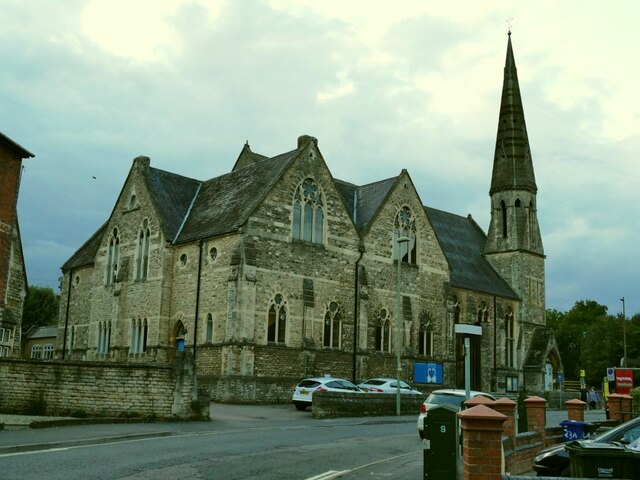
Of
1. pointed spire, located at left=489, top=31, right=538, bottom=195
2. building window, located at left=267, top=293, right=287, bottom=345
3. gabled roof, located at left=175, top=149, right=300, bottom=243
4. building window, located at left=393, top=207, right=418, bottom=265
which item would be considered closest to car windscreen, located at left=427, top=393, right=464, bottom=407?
building window, located at left=267, top=293, right=287, bottom=345

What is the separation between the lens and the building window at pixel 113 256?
1697 inches

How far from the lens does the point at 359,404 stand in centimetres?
2981

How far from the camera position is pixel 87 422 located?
2156 centimetres

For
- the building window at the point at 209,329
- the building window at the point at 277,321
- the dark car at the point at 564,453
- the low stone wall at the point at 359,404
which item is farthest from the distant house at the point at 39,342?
the dark car at the point at 564,453

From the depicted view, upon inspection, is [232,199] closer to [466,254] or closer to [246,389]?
[246,389]

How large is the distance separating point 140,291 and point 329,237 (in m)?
10.9

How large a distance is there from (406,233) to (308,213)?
7.94 meters

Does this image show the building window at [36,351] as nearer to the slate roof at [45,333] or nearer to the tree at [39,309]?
the slate roof at [45,333]

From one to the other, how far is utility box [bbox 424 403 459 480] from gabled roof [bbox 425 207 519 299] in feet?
123

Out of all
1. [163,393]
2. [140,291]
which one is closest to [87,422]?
[163,393]

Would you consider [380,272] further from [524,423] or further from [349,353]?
[524,423]

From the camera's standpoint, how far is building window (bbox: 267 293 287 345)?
119 feet

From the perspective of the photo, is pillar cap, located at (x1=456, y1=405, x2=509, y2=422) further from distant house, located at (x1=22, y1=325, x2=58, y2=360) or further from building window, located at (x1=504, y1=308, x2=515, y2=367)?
distant house, located at (x1=22, y1=325, x2=58, y2=360)

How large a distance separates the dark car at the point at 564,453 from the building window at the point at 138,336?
1164 inches
